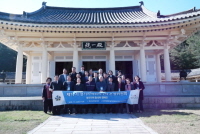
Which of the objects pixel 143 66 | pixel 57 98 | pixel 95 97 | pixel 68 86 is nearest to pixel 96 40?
pixel 143 66

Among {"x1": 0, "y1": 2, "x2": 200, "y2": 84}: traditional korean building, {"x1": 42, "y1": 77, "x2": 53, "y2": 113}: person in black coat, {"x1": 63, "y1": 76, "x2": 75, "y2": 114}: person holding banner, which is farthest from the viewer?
{"x1": 0, "y1": 2, "x2": 200, "y2": 84}: traditional korean building

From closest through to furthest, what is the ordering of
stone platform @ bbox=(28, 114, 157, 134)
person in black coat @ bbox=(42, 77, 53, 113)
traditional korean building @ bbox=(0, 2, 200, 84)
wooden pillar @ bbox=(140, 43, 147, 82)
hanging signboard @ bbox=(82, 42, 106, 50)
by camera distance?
stone platform @ bbox=(28, 114, 157, 134) → person in black coat @ bbox=(42, 77, 53, 113) → traditional korean building @ bbox=(0, 2, 200, 84) → wooden pillar @ bbox=(140, 43, 147, 82) → hanging signboard @ bbox=(82, 42, 106, 50)

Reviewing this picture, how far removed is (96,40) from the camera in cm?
1059

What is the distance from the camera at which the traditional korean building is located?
30.8 ft

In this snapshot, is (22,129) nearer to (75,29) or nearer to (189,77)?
(75,29)

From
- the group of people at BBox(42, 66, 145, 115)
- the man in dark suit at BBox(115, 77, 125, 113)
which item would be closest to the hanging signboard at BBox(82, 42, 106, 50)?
the group of people at BBox(42, 66, 145, 115)

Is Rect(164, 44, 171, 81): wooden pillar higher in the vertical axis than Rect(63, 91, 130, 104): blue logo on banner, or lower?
higher

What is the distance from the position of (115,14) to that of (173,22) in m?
7.03

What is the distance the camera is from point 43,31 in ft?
31.8

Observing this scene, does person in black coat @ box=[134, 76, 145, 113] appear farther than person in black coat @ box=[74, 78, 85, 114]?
Yes

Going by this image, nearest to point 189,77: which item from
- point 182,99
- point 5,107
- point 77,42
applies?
point 182,99

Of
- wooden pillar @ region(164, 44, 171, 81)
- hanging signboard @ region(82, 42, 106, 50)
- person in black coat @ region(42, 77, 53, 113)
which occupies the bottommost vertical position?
person in black coat @ region(42, 77, 53, 113)

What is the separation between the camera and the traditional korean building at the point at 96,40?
9.38m

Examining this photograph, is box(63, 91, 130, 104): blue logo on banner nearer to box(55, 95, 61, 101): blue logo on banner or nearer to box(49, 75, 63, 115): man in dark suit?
box(55, 95, 61, 101): blue logo on banner
